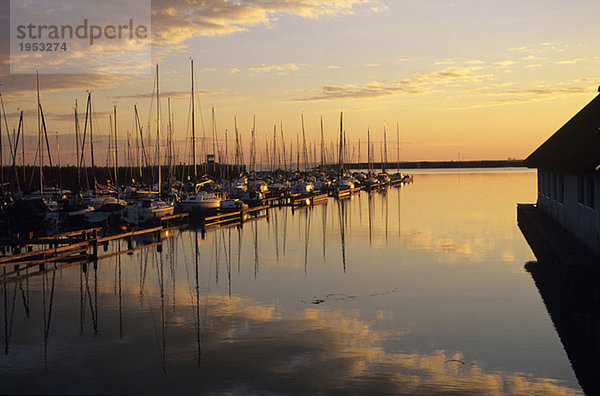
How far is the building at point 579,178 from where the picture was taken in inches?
854

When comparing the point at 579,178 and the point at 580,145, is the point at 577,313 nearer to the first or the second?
the point at 580,145

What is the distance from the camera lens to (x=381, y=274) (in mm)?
25406

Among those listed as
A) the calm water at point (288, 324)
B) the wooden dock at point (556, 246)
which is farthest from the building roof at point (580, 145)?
the calm water at point (288, 324)

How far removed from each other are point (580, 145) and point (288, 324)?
1507 cm

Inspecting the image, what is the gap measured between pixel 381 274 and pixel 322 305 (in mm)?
6353

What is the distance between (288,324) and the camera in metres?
17.2

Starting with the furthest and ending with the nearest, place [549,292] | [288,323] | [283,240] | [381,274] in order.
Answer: [283,240], [381,274], [549,292], [288,323]

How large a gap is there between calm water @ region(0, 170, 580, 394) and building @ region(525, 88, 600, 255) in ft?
9.36

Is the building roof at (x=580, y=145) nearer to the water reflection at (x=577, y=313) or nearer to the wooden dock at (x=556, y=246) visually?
the wooden dock at (x=556, y=246)

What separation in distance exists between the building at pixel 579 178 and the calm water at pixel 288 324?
2.85 metres

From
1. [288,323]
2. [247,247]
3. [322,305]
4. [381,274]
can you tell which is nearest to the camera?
[288,323]

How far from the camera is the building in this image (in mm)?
21683

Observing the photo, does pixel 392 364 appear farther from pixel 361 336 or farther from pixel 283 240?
pixel 283 240

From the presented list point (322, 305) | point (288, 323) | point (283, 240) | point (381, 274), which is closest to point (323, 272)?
point (381, 274)
